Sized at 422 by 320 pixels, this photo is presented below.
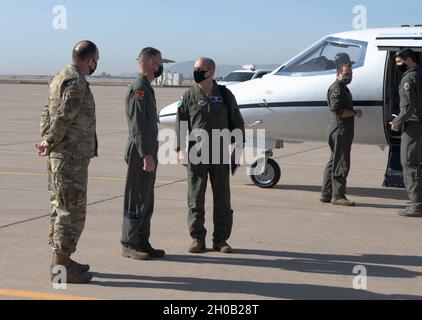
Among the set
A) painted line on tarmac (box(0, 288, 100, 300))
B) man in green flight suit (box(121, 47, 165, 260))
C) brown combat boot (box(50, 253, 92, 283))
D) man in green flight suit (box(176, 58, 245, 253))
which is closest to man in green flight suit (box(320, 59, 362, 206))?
man in green flight suit (box(176, 58, 245, 253))

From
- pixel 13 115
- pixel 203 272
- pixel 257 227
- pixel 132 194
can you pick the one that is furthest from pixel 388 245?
pixel 13 115

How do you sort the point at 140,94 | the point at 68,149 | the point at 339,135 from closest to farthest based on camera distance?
1. the point at 68,149
2. the point at 140,94
3. the point at 339,135

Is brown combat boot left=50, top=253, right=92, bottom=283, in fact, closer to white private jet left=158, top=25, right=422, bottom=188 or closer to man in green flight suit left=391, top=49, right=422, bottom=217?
man in green flight suit left=391, top=49, right=422, bottom=217

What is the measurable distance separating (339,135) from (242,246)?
314 centimetres

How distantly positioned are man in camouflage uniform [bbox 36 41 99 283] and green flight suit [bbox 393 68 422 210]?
473 centimetres

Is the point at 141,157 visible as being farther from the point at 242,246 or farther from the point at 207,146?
the point at 242,246

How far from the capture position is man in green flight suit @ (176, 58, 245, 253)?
7.12 metres

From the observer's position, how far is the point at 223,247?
23.6 ft

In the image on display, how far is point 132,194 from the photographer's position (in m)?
6.78

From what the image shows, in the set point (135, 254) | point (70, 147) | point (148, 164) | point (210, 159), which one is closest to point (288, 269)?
point (210, 159)

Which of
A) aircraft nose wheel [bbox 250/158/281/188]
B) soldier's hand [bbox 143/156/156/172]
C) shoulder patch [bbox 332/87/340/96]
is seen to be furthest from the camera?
aircraft nose wheel [bbox 250/158/281/188]
